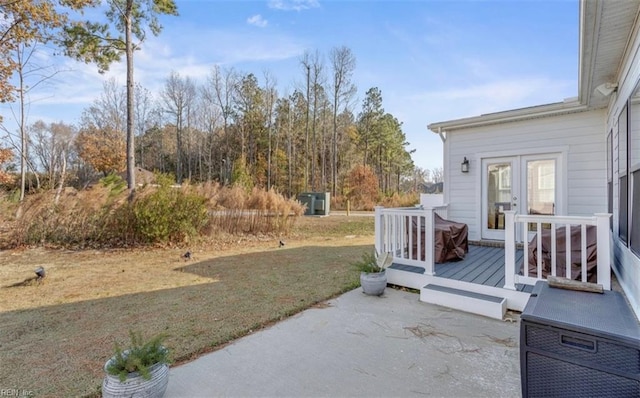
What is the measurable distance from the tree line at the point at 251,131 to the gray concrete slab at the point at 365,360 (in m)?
18.9

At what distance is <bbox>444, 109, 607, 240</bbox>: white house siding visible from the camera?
4.87 metres

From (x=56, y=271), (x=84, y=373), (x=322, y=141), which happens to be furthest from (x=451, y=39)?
(x=322, y=141)

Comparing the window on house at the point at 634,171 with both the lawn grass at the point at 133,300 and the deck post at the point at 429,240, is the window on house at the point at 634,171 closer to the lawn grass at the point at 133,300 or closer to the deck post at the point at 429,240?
the deck post at the point at 429,240

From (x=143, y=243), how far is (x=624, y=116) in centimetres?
867

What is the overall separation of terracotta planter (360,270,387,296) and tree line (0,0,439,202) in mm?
18122

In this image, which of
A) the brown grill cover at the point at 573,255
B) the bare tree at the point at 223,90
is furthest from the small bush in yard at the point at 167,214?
the bare tree at the point at 223,90

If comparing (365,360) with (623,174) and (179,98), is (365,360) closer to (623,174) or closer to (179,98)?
(623,174)

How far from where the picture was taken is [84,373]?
7.25 feet

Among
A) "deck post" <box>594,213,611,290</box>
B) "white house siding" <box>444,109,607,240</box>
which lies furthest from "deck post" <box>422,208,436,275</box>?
"white house siding" <box>444,109,607,240</box>

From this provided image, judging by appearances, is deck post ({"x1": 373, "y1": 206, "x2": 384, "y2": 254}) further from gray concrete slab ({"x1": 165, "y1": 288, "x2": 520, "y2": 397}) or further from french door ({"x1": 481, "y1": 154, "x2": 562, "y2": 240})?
french door ({"x1": 481, "y1": 154, "x2": 562, "y2": 240})

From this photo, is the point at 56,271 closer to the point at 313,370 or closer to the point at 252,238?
the point at 252,238

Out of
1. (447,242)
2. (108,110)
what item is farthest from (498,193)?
(108,110)

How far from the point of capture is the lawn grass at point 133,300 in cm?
241

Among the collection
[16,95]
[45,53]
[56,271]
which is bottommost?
[56,271]
